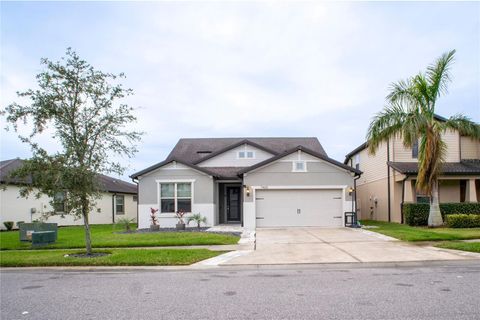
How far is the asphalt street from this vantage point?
5699 millimetres

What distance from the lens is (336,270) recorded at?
9031mm

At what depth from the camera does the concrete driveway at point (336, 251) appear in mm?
10094

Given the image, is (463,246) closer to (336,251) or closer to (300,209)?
(336,251)

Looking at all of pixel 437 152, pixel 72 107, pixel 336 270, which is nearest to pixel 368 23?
pixel 437 152

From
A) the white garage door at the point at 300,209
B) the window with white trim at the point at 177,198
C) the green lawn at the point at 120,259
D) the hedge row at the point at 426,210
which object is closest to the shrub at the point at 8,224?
the window with white trim at the point at 177,198

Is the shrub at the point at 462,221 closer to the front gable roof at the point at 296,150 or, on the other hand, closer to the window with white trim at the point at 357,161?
the front gable roof at the point at 296,150

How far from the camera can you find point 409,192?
21172 millimetres

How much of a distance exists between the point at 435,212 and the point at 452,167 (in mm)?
4849

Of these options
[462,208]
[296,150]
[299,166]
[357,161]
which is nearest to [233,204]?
[299,166]

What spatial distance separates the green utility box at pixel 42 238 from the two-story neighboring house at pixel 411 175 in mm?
15902

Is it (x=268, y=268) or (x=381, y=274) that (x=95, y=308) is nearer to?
(x=268, y=268)

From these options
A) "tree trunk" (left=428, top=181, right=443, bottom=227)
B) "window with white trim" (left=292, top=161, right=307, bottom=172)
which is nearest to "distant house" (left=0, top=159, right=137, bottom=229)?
"window with white trim" (left=292, top=161, right=307, bottom=172)

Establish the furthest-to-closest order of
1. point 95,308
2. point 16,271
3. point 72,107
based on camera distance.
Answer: point 72,107, point 16,271, point 95,308

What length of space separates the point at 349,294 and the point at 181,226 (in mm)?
13710
